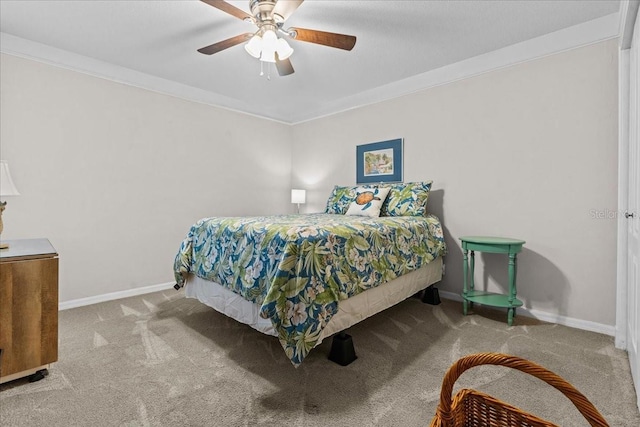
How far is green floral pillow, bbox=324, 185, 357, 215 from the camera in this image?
3.51 meters

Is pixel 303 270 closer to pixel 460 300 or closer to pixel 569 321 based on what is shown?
Result: pixel 460 300

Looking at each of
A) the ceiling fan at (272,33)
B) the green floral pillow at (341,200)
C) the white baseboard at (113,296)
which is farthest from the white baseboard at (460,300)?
the ceiling fan at (272,33)

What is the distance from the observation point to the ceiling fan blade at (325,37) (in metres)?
2.06

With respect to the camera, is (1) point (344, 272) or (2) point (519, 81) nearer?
(1) point (344, 272)

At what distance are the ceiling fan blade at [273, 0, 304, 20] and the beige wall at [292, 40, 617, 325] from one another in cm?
196

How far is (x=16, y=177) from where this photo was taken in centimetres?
265

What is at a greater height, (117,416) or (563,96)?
(563,96)

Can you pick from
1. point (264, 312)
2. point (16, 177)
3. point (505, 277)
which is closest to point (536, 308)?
point (505, 277)

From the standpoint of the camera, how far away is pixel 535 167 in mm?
2660

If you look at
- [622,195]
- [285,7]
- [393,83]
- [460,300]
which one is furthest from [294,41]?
[460,300]

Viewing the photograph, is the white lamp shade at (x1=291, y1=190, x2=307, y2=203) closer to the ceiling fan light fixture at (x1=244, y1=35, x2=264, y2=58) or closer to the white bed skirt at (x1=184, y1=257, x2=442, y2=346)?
the white bed skirt at (x1=184, y1=257, x2=442, y2=346)

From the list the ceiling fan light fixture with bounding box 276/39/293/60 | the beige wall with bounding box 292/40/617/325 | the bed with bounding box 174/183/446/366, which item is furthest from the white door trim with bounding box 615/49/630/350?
the ceiling fan light fixture with bounding box 276/39/293/60

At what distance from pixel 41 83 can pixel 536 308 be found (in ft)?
15.7

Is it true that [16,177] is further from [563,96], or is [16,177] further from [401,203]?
[563,96]
